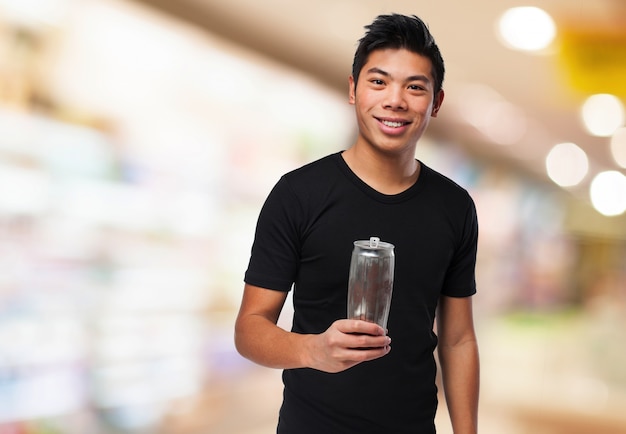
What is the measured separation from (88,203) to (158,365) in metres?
0.79

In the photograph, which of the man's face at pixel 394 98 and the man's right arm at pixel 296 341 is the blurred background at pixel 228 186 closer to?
the man's right arm at pixel 296 341

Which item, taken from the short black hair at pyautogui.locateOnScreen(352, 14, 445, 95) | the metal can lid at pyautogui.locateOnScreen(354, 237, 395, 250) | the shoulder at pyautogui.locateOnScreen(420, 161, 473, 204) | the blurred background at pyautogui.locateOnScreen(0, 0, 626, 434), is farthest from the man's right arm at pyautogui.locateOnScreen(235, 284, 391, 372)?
the blurred background at pyautogui.locateOnScreen(0, 0, 626, 434)

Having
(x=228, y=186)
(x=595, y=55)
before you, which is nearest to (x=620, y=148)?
(x=595, y=55)

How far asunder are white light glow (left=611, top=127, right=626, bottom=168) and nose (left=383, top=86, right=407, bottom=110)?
3310 millimetres

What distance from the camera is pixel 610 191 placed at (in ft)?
14.5

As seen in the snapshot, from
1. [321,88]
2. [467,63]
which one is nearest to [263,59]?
[321,88]

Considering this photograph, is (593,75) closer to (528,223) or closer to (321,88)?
(528,223)

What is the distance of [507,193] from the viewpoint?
182 inches

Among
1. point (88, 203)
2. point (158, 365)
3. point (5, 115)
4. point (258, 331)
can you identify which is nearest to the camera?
point (258, 331)

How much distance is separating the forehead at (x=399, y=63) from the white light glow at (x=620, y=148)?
324 centimetres

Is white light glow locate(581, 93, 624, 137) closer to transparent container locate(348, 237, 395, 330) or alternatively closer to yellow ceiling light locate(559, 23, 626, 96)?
yellow ceiling light locate(559, 23, 626, 96)

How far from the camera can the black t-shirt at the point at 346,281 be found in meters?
1.46

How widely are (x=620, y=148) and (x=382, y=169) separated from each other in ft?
10.8

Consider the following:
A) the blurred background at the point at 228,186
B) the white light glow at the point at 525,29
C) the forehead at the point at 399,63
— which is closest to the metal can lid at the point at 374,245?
the forehead at the point at 399,63
